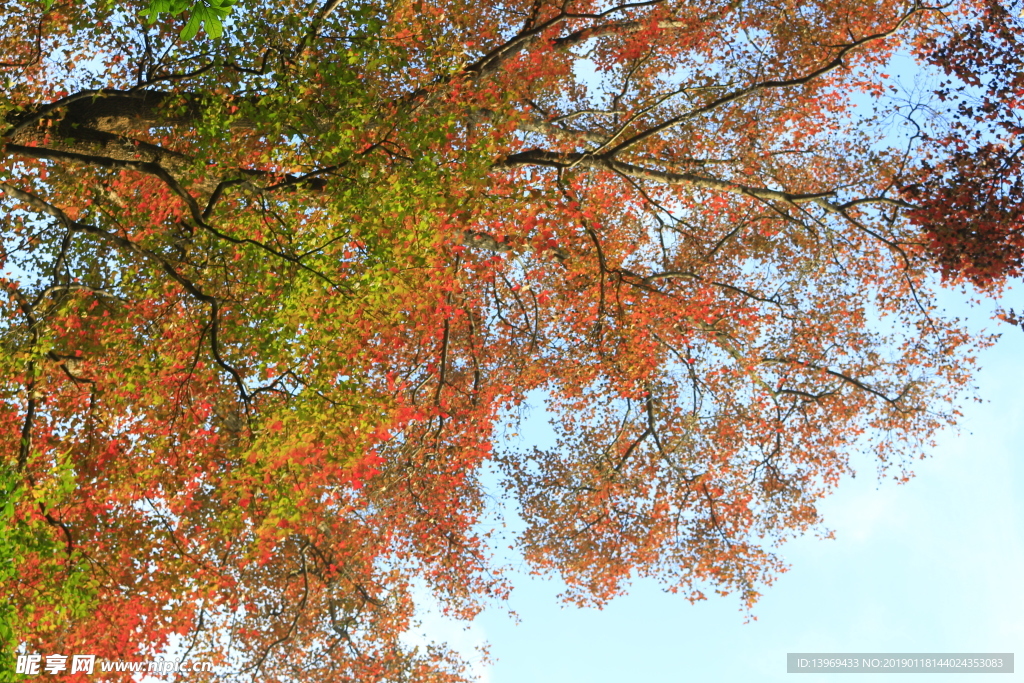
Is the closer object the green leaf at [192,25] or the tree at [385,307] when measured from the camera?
the green leaf at [192,25]

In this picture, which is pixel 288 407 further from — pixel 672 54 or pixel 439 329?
pixel 672 54

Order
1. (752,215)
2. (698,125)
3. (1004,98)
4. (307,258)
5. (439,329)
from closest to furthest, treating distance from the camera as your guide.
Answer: (307,258) → (1004,98) → (439,329) → (698,125) → (752,215)

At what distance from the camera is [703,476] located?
20875 millimetres

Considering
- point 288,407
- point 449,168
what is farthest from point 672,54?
point 288,407

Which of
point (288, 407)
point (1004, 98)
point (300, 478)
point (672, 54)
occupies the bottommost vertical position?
point (300, 478)

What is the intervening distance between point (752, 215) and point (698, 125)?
10.3ft

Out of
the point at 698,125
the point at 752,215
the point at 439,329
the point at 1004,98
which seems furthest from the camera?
the point at 752,215

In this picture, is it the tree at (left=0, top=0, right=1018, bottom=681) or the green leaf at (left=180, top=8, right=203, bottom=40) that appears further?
the tree at (left=0, top=0, right=1018, bottom=681)

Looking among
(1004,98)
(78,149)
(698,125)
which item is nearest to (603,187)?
(698,125)

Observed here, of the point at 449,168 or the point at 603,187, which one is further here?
the point at 603,187

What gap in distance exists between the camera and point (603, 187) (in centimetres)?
1900

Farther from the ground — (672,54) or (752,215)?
(672,54)

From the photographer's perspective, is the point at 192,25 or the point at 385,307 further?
the point at 385,307

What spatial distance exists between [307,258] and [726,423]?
14.1 m
